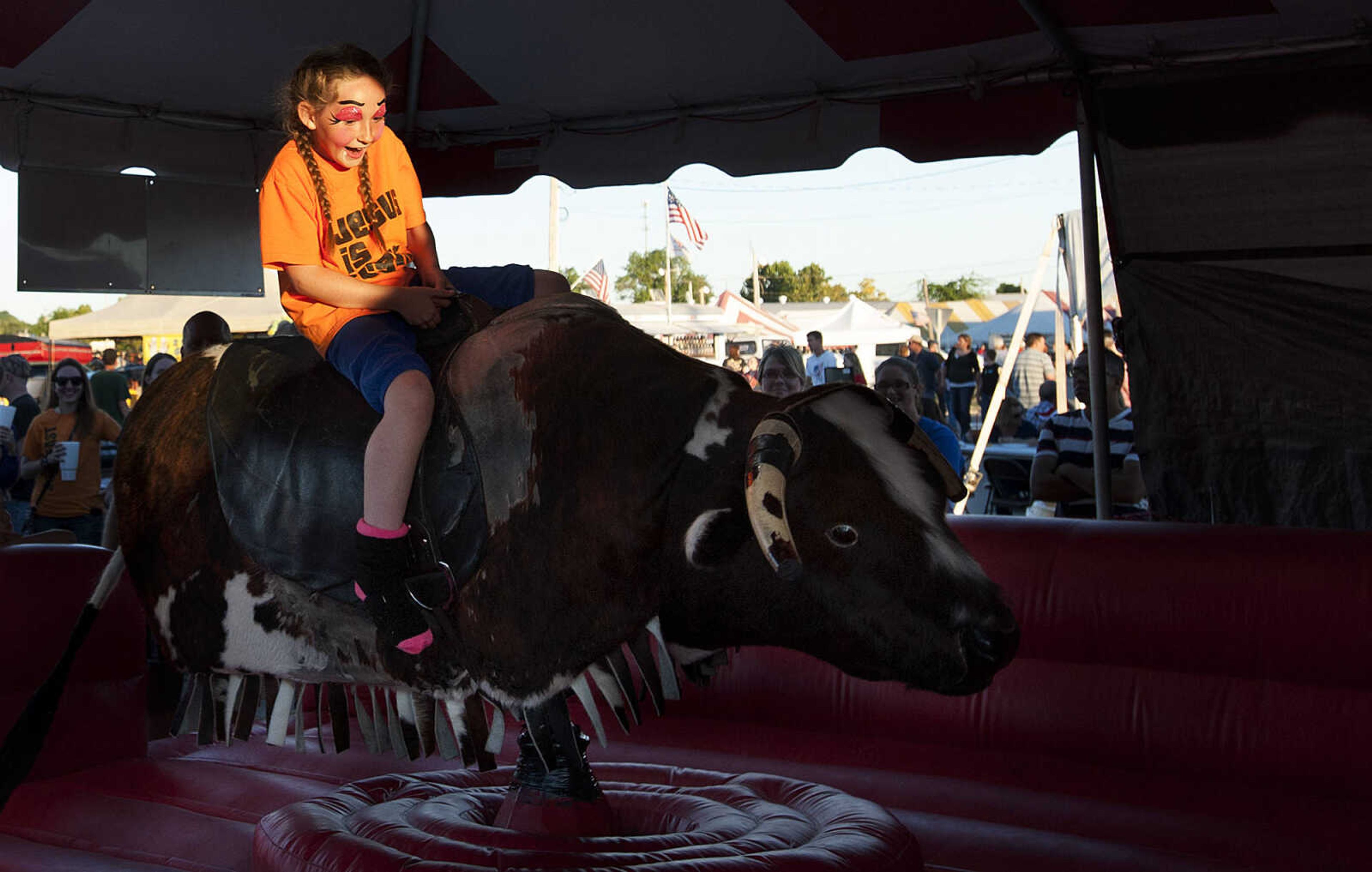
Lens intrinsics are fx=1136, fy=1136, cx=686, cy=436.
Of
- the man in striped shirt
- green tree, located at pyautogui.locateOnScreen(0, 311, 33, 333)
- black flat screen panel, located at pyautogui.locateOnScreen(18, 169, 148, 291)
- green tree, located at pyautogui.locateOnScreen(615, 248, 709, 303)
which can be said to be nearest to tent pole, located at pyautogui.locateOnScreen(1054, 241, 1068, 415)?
the man in striped shirt

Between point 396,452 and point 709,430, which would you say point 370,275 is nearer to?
point 396,452

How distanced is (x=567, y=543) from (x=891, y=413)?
485 mm

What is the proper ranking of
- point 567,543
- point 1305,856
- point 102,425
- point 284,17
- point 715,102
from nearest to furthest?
1. point 567,543
2. point 1305,856
3. point 284,17
4. point 715,102
5. point 102,425

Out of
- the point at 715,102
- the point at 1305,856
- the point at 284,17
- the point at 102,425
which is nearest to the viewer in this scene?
the point at 1305,856

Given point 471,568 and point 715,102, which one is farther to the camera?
point 715,102

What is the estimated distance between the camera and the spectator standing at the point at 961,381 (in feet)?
41.3

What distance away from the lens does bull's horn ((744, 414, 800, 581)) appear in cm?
138

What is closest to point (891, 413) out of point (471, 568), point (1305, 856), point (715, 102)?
point (471, 568)

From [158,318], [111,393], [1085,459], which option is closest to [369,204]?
[1085,459]

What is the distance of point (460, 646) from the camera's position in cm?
148

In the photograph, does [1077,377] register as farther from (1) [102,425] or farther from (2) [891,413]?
(1) [102,425]

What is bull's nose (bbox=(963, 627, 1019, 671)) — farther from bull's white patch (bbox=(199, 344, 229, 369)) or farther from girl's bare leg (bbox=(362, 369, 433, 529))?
bull's white patch (bbox=(199, 344, 229, 369))

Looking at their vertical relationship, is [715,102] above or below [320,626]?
above

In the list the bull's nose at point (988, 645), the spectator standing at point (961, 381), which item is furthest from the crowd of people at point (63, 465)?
the spectator standing at point (961, 381)
